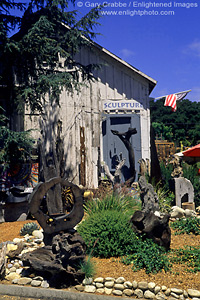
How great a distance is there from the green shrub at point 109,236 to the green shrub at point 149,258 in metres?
0.22

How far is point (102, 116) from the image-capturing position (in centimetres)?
1516

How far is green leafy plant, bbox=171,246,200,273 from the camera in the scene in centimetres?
621

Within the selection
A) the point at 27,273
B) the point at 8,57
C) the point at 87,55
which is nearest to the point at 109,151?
the point at 87,55

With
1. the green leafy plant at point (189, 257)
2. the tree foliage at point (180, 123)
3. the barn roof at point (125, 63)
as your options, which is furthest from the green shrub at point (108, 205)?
the tree foliage at point (180, 123)

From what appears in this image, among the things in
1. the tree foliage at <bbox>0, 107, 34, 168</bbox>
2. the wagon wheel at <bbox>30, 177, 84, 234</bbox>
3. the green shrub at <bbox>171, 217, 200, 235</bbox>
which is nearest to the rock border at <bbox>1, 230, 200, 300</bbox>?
the wagon wheel at <bbox>30, 177, 84, 234</bbox>

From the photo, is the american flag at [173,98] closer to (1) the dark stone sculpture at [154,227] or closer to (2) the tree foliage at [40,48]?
(2) the tree foliage at [40,48]

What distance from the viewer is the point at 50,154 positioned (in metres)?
14.2

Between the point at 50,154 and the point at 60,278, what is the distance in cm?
872

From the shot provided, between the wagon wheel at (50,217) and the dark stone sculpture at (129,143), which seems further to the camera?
the dark stone sculpture at (129,143)

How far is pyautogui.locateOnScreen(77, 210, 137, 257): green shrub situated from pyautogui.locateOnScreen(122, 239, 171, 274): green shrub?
223 millimetres

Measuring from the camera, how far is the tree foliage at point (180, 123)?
5178cm

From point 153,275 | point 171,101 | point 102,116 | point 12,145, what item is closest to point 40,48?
point 12,145

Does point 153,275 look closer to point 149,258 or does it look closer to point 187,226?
point 149,258

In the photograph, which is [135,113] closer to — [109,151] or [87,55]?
[109,151]
